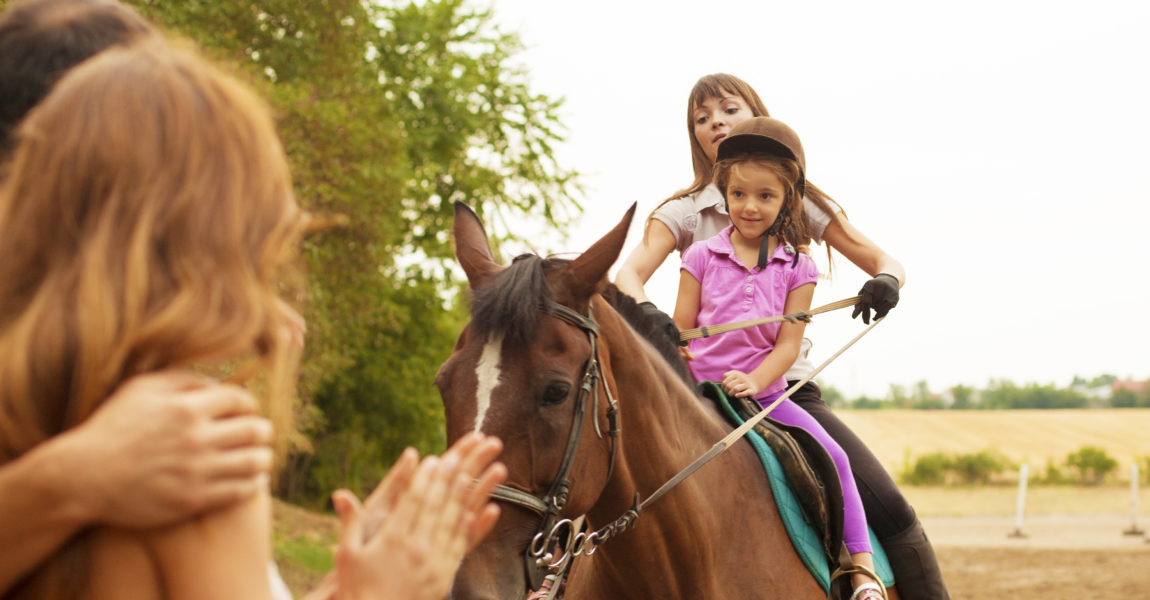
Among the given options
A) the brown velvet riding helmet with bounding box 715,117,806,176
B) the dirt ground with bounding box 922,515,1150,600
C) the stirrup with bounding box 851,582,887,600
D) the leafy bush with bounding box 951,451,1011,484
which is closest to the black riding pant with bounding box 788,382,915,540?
the stirrup with bounding box 851,582,887,600

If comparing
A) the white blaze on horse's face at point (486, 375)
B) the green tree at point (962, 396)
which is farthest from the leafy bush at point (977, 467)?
the white blaze on horse's face at point (486, 375)

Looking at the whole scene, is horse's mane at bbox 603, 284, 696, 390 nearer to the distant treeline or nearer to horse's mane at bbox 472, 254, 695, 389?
horse's mane at bbox 472, 254, 695, 389

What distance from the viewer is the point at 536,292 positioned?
276 centimetres

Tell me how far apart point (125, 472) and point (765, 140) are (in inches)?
123

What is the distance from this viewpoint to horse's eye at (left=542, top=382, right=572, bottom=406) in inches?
106

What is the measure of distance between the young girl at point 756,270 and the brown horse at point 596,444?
1.10 ft

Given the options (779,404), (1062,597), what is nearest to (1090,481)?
(1062,597)

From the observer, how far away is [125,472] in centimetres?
93

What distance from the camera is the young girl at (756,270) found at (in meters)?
3.64

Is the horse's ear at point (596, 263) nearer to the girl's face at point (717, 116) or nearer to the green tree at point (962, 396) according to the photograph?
the girl's face at point (717, 116)

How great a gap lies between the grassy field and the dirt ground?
36.9ft

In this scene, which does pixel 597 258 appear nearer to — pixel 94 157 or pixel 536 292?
pixel 536 292

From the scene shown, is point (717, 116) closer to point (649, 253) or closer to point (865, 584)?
point (649, 253)

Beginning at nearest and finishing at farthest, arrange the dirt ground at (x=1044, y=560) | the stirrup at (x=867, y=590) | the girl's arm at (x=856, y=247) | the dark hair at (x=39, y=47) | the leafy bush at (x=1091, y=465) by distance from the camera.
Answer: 1. the dark hair at (x=39, y=47)
2. the stirrup at (x=867, y=590)
3. the girl's arm at (x=856, y=247)
4. the dirt ground at (x=1044, y=560)
5. the leafy bush at (x=1091, y=465)
